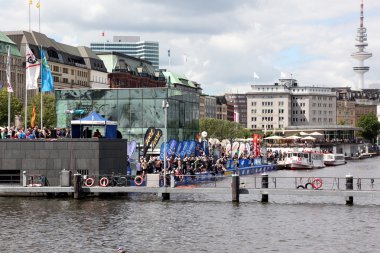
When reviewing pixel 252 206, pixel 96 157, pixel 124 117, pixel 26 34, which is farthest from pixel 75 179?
pixel 26 34

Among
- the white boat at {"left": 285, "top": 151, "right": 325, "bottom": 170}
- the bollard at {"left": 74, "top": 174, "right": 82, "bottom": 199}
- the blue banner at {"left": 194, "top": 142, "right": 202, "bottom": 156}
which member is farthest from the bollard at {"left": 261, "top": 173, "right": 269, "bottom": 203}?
the white boat at {"left": 285, "top": 151, "right": 325, "bottom": 170}

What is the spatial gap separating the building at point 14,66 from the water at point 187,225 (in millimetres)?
114327

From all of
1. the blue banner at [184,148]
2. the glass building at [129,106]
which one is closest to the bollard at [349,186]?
the blue banner at [184,148]

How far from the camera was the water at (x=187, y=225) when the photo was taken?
43312 mm

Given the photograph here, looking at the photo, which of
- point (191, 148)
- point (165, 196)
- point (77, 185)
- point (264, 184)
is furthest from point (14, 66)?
point (264, 184)

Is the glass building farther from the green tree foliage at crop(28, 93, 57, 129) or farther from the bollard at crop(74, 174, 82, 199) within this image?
the green tree foliage at crop(28, 93, 57, 129)

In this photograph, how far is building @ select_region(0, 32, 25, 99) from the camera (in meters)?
175

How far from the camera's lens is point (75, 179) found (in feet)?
209

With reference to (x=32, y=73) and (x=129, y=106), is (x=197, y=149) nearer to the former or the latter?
(x=129, y=106)

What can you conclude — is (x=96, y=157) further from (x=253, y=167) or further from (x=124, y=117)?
(x=253, y=167)

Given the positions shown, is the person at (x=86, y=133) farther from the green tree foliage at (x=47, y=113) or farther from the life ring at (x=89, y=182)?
the green tree foliage at (x=47, y=113)

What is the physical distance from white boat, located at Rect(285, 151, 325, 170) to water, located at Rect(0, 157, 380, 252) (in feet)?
235

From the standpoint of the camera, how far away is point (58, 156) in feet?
221

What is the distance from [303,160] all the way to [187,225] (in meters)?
92.7
